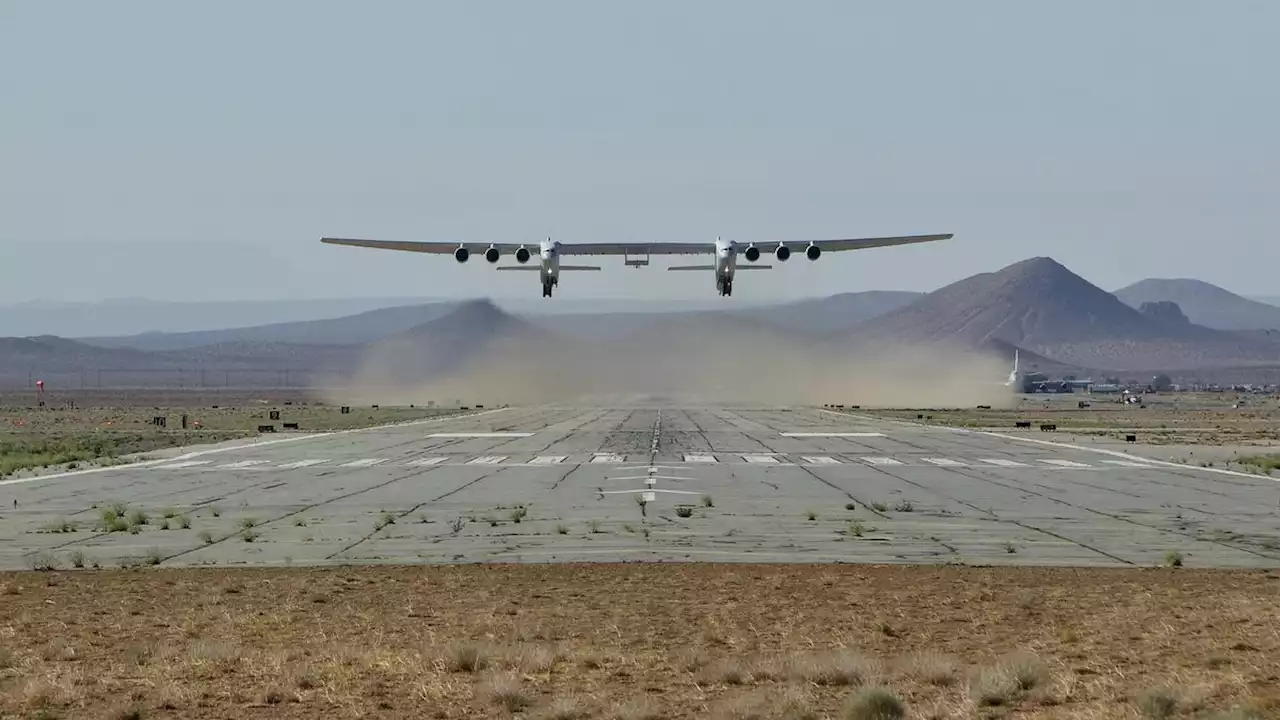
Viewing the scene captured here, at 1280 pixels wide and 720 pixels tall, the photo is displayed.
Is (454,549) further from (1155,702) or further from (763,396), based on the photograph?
(763,396)

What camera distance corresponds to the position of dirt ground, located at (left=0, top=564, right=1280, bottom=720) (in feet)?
46.5

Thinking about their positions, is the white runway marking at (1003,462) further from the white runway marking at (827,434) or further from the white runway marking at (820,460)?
the white runway marking at (827,434)

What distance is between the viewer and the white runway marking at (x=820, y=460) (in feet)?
167

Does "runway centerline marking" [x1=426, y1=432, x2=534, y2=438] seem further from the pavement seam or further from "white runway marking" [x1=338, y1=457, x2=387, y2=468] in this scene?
the pavement seam

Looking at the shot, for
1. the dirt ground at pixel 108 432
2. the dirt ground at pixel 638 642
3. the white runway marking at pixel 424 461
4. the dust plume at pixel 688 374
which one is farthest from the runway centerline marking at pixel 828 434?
the dust plume at pixel 688 374

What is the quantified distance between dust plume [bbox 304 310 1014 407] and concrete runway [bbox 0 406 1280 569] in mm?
86568

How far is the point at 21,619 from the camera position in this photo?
63.8 feet

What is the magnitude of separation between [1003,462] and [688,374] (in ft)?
390

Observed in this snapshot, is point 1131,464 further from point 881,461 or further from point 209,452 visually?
point 209,452

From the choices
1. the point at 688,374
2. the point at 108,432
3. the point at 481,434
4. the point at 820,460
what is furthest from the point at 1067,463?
the point at 688,374

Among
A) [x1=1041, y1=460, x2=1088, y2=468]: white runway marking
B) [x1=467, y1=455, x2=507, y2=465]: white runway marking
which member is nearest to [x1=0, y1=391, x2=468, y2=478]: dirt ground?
[x1=467, y1=455, x2=507, y2=465]: white runway marking

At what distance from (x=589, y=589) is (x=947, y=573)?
230 inches

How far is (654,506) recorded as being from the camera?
115 ft

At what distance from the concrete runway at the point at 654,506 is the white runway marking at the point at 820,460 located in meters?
0.08
